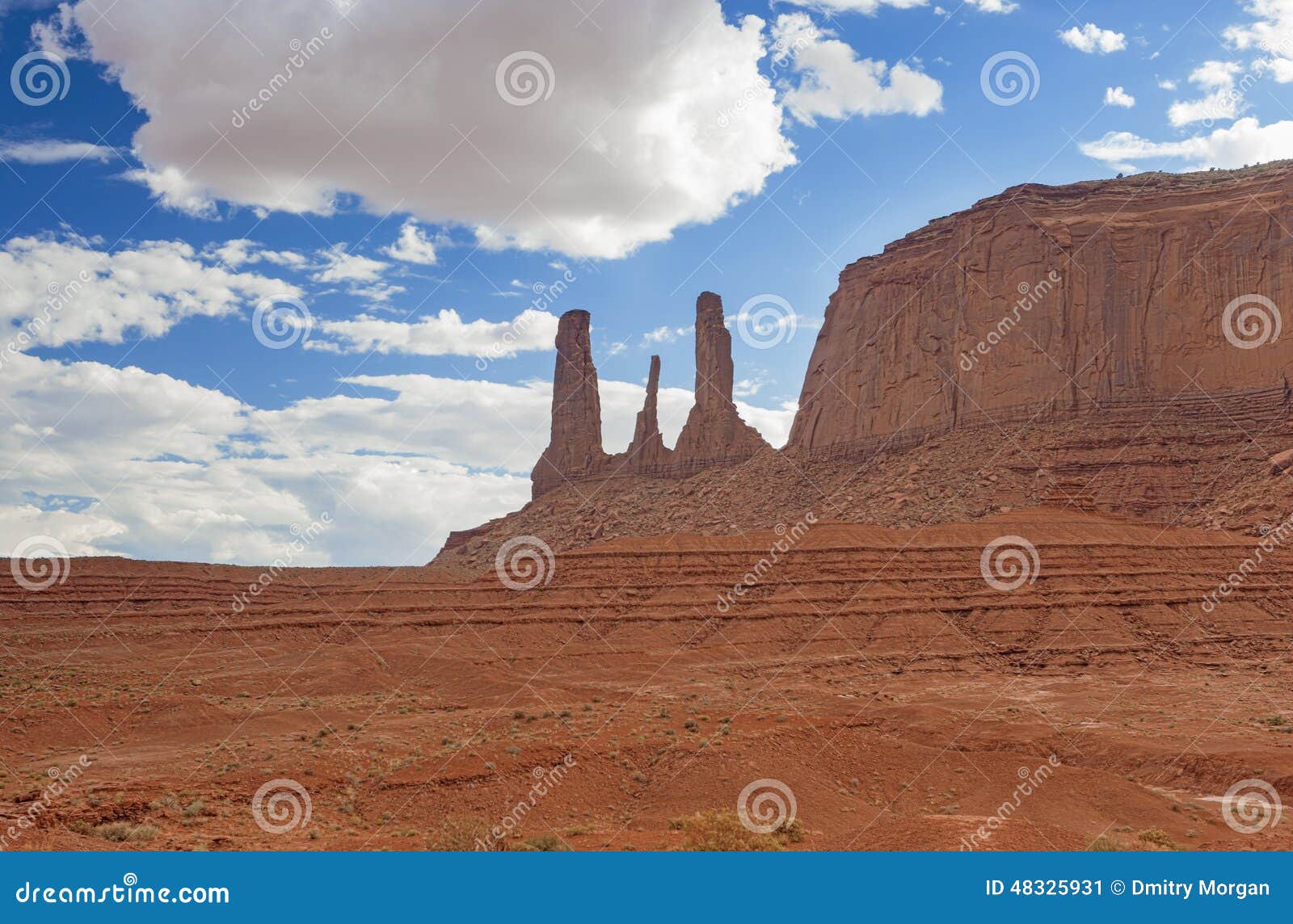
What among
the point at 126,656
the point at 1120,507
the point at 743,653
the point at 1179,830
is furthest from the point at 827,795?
the point at 1120,507

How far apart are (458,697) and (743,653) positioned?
37.3 feet

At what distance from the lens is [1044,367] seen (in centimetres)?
6731

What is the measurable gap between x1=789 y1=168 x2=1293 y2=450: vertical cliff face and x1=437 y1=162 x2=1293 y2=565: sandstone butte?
129 millimetres

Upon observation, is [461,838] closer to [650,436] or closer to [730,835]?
[730,835]

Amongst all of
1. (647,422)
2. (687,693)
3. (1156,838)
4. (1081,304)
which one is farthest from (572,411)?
(1156,838)

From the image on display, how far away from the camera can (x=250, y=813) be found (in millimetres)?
14516

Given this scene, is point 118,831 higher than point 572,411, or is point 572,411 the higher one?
point 572,411

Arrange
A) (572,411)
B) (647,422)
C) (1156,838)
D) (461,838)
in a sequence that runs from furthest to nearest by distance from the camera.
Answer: (572,411)
(647,422)
(1156,838)
(461,838)

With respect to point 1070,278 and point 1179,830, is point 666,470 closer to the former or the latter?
point 1070,278

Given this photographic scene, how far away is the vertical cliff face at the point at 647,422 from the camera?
289 feet

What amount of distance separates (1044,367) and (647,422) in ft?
128

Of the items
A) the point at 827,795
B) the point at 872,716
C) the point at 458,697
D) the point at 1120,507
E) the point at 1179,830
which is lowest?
the point at 1179,830

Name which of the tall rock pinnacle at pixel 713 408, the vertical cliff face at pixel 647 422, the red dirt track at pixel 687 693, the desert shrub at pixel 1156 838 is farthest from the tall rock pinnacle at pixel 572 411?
the desert shrub at pixel 1156 838

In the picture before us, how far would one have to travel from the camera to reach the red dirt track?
1534cm
